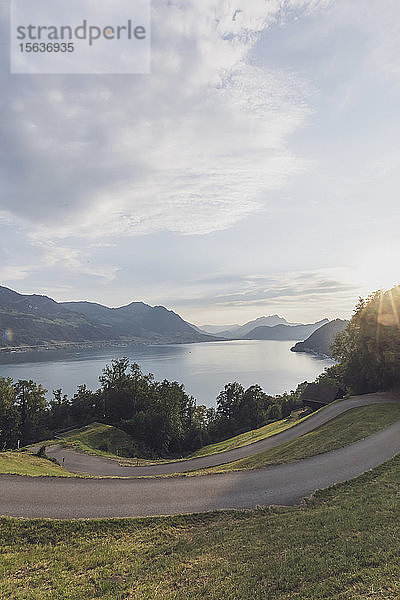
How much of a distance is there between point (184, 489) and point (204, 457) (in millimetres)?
16945

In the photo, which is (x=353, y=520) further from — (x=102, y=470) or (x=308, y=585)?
(x=102, y=470)

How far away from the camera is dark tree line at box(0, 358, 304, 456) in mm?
49250

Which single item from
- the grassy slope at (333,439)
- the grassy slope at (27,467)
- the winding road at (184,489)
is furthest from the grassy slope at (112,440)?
the winding road at (184,489)

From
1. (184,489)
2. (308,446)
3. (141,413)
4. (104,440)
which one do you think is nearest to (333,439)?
(308,446)

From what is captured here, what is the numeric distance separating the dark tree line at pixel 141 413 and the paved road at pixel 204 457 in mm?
13410

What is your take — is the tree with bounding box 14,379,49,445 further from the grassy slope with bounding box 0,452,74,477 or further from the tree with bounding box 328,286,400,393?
the tree with bounding box 328,286,400,393

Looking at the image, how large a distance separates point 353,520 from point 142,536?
677cm

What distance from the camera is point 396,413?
26469mm

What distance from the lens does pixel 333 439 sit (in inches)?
829

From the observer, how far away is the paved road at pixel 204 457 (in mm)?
A: 27750

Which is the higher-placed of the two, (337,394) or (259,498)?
(259,498)

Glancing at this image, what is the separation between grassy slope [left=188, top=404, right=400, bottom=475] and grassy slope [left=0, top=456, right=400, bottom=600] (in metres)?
6.27

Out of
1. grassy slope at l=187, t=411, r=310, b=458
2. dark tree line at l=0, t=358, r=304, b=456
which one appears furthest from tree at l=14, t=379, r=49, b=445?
grassy slope at l=187, t=411, r=310, b=458

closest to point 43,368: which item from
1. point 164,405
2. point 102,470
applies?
point 164,405
